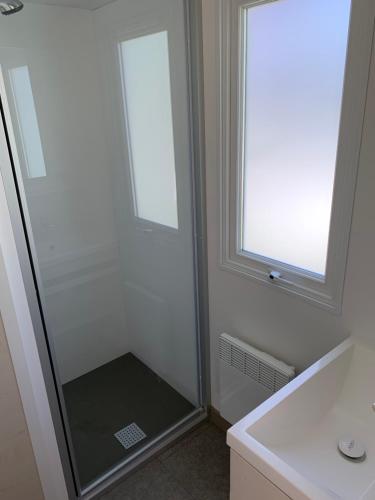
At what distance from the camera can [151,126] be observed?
207 cm

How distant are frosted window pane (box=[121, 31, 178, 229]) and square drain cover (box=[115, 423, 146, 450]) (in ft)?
3.81

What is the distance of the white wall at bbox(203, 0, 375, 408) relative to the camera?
1.29 m

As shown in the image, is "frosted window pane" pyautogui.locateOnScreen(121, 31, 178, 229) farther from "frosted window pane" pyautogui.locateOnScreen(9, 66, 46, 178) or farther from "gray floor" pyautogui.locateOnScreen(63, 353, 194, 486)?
"gray floor" pyautogui.locateOnScreen(63, 353, 194, 486)

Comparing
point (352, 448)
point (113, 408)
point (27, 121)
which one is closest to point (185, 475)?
point (113, 408)

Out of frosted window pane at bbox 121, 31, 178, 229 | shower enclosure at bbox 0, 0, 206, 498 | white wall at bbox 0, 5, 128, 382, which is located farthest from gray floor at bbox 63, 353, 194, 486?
frosted window pane at bbox 121, 31, 178, 229

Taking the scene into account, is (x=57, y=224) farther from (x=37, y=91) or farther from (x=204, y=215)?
(x=204, y=215)

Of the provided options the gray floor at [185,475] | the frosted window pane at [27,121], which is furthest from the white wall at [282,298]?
the frosted window pane at [27,121]

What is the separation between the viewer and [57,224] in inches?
87.0

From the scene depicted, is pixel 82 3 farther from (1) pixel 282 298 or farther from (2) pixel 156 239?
(1) pixel 282 298

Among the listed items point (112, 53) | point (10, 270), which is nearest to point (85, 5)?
point (112, 53)

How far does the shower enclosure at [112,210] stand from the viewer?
1.84 m

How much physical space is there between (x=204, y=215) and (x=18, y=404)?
1.12 metres

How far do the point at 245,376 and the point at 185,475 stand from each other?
62cm

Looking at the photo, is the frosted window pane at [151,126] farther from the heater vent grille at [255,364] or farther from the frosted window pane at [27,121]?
the heater vent grille at [255,364]
